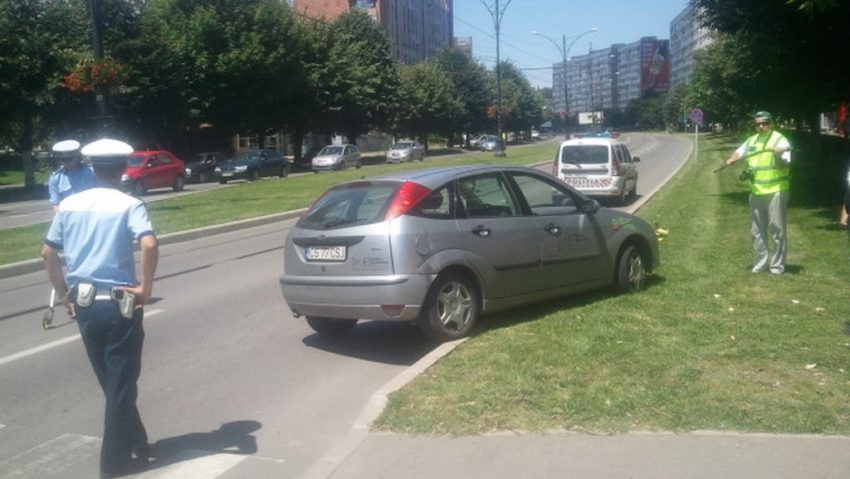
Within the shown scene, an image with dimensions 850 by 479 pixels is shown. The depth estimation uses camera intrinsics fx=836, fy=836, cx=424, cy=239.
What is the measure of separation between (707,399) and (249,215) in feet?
53.1

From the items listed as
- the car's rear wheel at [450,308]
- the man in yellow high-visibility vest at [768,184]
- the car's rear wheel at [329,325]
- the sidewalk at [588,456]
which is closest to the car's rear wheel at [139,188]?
the car's rear wheel at [329,325]

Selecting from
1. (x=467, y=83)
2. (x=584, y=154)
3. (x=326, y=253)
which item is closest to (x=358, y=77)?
(x=467, y=83)

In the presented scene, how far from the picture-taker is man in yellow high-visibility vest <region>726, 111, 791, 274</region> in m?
9.12

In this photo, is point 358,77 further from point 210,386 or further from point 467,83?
point 210,386

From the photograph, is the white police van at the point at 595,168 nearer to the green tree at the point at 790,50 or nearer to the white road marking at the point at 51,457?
the green tree at the point at 790,50

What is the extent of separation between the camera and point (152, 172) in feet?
107

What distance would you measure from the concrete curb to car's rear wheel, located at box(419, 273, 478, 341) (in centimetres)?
847

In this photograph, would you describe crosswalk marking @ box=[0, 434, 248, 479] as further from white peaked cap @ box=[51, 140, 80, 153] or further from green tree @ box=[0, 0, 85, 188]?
green tree @ box=[0, 0, 85, 188]

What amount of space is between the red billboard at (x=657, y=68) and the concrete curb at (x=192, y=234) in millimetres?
132555

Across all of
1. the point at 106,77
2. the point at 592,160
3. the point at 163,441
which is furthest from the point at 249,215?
the point at 163,441

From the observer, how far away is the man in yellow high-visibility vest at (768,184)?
29.9 ft

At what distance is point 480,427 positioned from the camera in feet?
16.2

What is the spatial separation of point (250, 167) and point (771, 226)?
3450 cm

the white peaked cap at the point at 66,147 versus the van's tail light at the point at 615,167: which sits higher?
the white peaked cap at the point at 66,147
